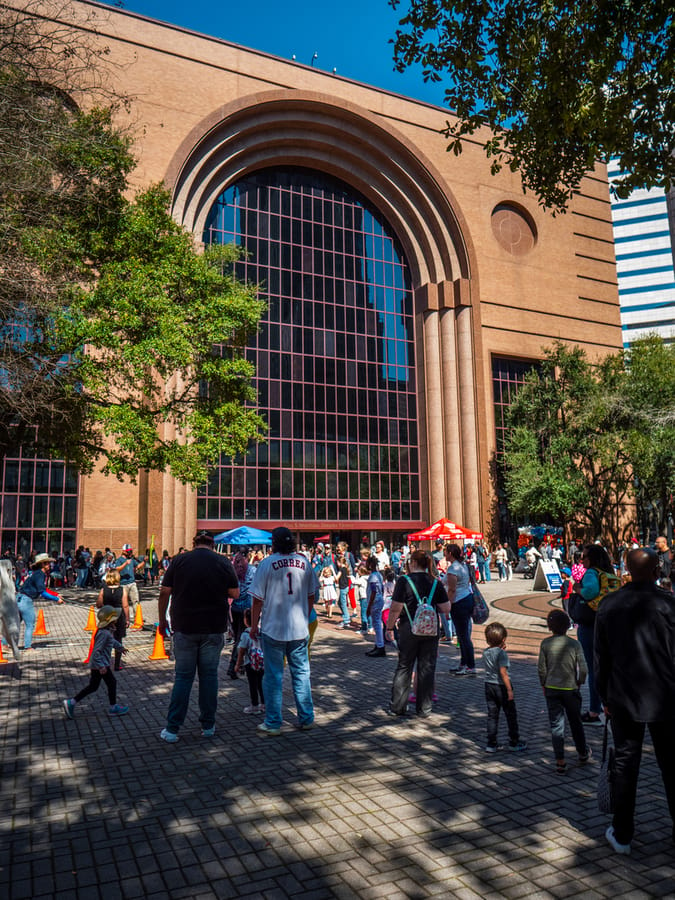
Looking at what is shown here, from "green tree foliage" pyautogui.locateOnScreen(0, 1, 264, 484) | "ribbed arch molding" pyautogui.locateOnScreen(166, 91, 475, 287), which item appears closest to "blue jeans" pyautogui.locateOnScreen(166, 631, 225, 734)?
"green tree foliage" pyautogui.locateOnScreen(0, 1, 264, 484)

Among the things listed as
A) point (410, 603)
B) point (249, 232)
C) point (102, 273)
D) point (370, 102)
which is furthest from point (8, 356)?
point (370, 102)

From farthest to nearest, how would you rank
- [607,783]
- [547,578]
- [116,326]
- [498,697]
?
[547,578] → [116,326] → [498,697] → [607,783]

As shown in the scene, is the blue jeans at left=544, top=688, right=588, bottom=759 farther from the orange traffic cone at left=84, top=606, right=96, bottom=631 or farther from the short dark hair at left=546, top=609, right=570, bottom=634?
the orange traffic cone at left=84, top=606, right=96, bottom=631

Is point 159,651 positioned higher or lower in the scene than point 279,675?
lower

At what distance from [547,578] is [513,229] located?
27.8 m

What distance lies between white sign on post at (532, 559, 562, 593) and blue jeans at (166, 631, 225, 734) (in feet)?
55.0

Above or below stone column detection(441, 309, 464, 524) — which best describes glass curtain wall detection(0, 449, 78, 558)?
below

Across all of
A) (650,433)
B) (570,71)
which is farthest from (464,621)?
(650,433)

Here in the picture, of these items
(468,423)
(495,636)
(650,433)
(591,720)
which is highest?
(468,423)

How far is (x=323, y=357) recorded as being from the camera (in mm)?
36312

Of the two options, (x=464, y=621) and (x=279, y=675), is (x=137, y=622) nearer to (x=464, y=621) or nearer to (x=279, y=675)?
(x=464, y=621)

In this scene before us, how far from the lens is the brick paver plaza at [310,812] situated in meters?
3.27

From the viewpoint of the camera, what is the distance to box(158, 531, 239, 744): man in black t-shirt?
562 centimetres

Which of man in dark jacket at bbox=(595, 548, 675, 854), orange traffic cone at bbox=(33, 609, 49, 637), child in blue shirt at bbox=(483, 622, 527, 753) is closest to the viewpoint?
man in dark jacket at bbox=(595, 548, 675, 854)
